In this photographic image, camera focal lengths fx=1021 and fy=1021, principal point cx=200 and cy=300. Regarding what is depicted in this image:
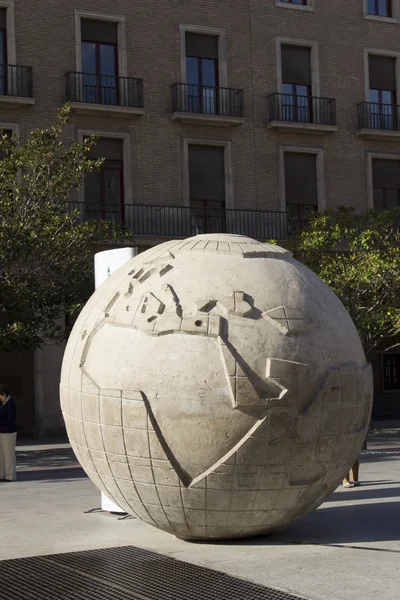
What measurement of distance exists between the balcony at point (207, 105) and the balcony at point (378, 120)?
13.3 feet

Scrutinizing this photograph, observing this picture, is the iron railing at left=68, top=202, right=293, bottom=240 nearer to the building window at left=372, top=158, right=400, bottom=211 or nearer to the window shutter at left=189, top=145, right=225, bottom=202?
the window shutter at left=189, top=145, right=225, bottom=202

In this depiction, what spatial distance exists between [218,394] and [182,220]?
20.7 m

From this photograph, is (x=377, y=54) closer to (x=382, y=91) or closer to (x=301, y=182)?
(x=382, y=91)

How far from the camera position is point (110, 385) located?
25.8 ft

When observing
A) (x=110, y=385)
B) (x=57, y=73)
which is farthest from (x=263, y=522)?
(x=57, y=73)

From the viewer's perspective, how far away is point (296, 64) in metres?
30.0

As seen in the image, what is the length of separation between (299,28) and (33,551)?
79.4 ft

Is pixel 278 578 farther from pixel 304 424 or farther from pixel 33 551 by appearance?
pixel 33 551

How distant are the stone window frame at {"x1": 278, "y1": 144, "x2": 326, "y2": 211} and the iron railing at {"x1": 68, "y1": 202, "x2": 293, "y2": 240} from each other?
74 cm

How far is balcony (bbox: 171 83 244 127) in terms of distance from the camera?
2797cm

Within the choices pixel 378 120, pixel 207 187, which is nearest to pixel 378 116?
pixel 378 120

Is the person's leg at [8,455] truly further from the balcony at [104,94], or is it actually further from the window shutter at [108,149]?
the window shutter at [108,149]

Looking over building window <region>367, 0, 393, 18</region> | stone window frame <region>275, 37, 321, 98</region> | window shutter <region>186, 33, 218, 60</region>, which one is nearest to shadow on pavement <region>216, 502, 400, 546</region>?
window shutter <region>186, 33, 218, 60</region>

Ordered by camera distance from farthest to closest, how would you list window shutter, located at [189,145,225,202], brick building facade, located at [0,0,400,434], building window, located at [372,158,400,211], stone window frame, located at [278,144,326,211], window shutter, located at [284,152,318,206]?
building window, located at [372,158,400,211]
window shutter, located at [284,152,318,206]
stone window frame, located at [278,144,326,211]
window shutter, located at [189,145,225,202]
brick building facade, located at [0,0,400,434]
